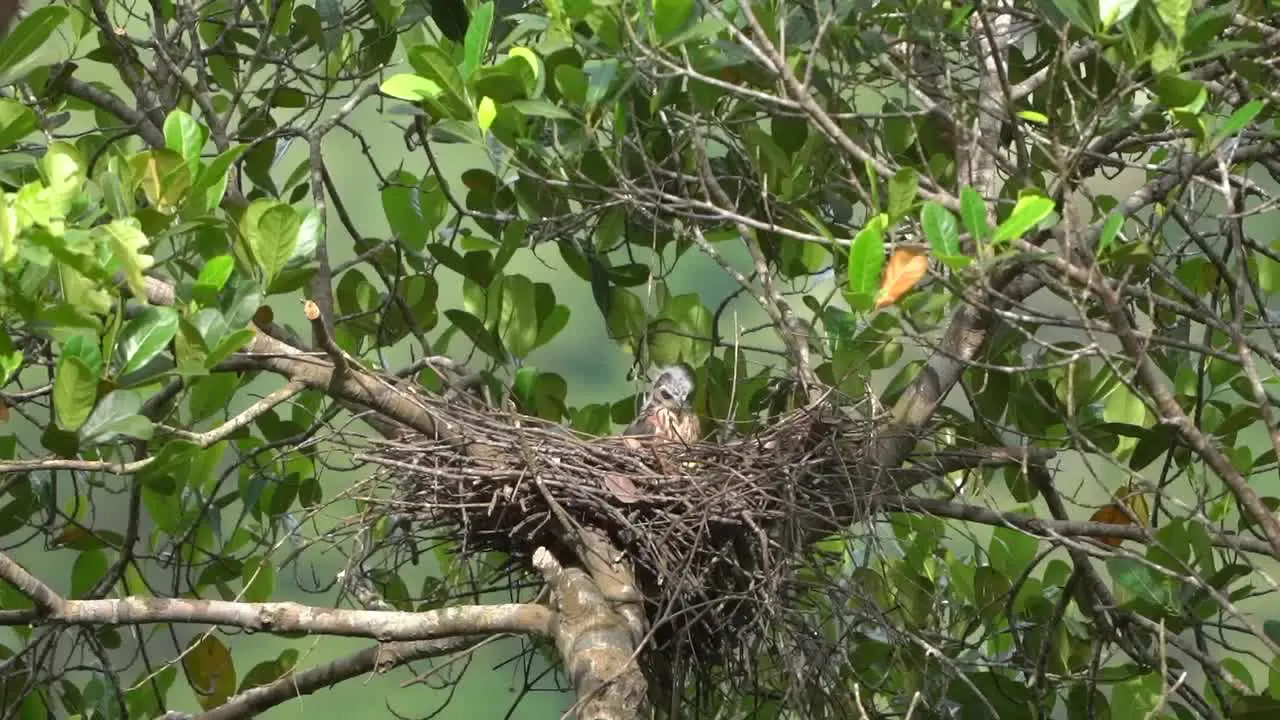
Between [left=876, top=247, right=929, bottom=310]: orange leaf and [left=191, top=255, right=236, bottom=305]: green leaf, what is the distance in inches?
23.7

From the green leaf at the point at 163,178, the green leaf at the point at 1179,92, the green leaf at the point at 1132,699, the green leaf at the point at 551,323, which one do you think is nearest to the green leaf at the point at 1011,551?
the green leaf at the point at 1132,699

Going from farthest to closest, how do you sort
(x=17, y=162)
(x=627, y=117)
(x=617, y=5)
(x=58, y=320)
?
(x=627, y=117) < (x=17, y=162) < (x=617, y=5) < (x=58, y=320)

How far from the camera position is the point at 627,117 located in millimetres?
1757

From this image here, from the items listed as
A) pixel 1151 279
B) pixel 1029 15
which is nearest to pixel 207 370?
pixel 1029 15

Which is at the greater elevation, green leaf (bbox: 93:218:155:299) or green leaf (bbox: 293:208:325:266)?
green leaf (bbox: 293:208:325:266)

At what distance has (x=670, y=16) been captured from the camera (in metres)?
1.42

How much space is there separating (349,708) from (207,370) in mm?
2473

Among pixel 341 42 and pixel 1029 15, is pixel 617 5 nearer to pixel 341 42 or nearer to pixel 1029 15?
pixel 1029 15

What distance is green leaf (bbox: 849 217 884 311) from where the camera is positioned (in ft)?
4.29

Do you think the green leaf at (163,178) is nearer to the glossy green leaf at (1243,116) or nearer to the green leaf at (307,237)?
the green leaf at (307,237)

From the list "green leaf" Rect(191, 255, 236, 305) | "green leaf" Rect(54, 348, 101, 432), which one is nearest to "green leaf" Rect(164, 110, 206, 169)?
"green leaf" Rect(191, 255, 236, 305)

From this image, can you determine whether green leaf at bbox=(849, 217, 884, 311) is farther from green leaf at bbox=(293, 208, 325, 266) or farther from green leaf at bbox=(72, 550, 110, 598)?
green leaf at bbox=(72, 550, 110, 598)

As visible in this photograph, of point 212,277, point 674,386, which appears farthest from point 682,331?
point 212,277

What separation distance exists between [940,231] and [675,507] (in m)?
0.61
